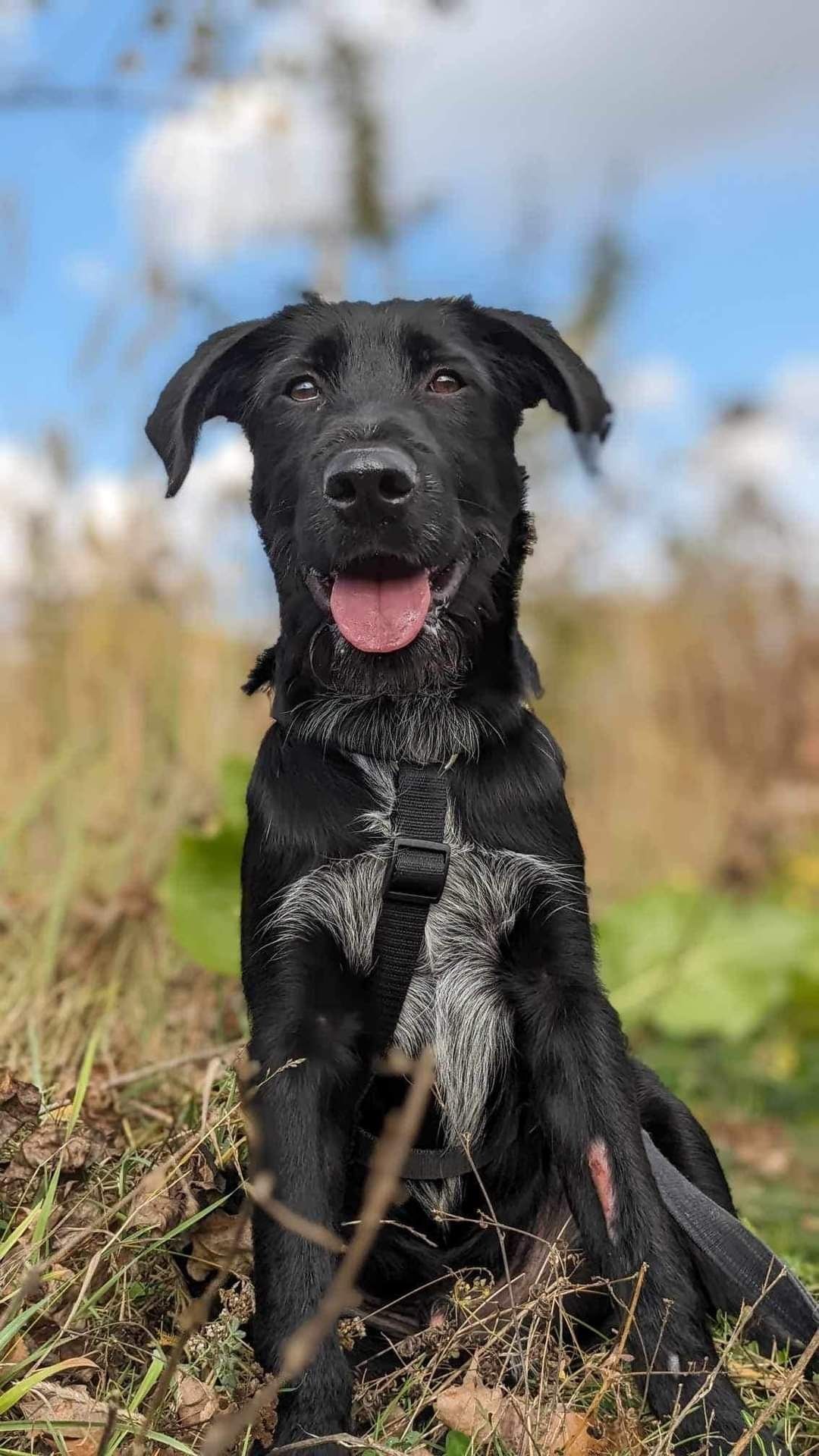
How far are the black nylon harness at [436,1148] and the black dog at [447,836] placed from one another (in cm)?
3

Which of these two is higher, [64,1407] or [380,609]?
[380,609]

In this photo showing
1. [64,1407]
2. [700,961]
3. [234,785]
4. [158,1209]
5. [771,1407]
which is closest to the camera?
[771,1407]

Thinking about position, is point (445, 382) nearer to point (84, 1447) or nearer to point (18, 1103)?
point (18, 1103)

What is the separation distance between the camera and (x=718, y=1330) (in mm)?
2732

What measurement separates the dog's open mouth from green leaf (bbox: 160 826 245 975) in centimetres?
193

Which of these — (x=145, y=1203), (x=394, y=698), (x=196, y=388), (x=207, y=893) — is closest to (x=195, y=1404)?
(x=145, y=1203)

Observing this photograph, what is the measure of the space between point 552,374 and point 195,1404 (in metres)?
1.94

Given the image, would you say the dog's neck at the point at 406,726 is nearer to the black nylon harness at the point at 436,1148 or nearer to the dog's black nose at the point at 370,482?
the black nylon harness at the point at 436,1148

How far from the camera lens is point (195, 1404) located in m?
2.21

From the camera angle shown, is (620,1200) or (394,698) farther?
(394,698)

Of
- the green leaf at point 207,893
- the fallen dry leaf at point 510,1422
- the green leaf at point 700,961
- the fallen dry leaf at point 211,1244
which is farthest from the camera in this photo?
the green leaf at point 700,961

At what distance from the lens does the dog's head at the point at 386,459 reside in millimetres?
2381

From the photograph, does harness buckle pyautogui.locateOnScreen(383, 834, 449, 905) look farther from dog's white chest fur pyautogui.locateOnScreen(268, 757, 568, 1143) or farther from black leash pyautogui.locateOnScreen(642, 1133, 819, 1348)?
black leash pyautogui.locateOnScreen(642, 1133, 819, 1348)

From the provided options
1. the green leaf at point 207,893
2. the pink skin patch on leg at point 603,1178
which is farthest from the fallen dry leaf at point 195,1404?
the green leaf at point 207,893
